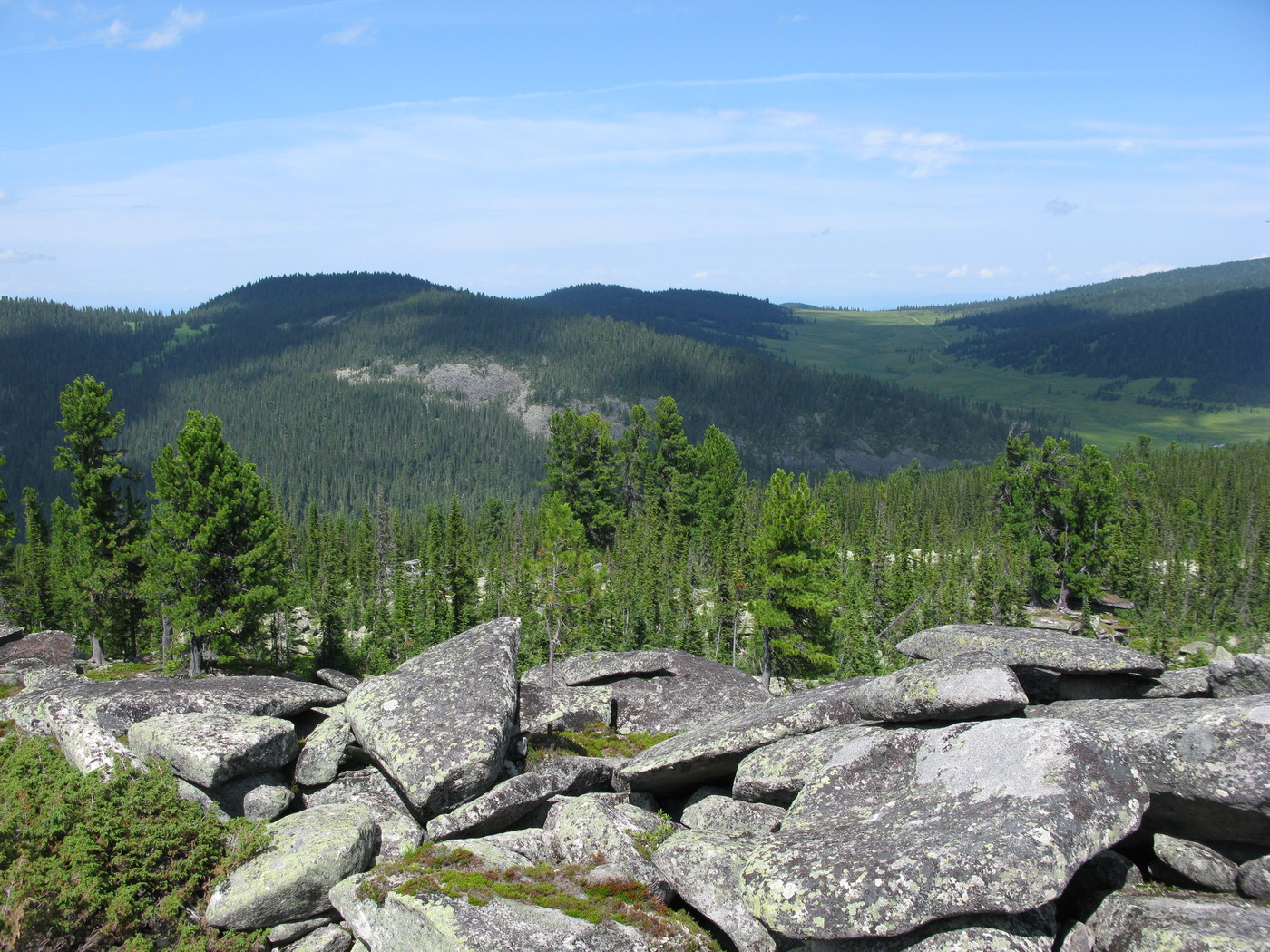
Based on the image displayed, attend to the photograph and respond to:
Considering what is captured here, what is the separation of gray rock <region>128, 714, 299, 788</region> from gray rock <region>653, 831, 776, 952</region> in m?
9.25

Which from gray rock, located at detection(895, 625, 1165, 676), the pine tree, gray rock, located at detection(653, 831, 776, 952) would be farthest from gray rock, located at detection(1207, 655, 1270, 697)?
the pine tree

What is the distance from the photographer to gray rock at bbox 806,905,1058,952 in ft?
→ 32.1

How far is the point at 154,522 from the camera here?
3603 centimetres

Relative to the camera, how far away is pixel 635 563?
75.4 metres

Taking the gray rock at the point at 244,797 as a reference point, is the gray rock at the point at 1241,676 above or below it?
above

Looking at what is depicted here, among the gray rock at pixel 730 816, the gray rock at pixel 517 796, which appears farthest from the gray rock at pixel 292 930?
the gray rock at pixel 730 816

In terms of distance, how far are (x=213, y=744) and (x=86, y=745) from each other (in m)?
3.62

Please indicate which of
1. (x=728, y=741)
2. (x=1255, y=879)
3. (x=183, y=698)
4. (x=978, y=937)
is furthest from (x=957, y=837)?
(x=183, y=698)

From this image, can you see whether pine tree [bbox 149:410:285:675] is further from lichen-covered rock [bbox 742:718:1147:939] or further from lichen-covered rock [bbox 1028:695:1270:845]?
lichen-covered rock [bbox 1028:695:1270:845]

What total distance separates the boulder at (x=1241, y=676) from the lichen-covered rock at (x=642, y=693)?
11.9 metres

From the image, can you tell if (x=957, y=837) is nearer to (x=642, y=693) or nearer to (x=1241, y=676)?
(x=1241, y=676)

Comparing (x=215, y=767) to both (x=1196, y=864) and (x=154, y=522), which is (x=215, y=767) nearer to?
(x=1196, y=864)

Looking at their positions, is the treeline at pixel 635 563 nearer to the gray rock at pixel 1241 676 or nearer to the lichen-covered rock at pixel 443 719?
the lichen-covered rock at pixel 443 719

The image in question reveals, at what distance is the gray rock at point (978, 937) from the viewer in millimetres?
→ 9797
